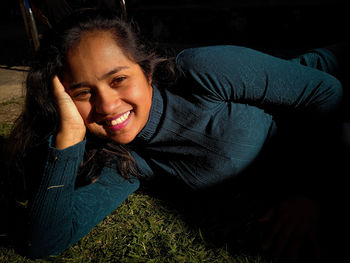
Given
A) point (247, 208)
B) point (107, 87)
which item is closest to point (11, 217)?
point (107, 87)

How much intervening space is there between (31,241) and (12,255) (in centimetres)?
20

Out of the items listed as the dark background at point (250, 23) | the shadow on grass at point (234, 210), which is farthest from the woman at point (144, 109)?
the dark background at point (250, 23)

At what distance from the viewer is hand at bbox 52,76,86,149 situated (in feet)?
4.70

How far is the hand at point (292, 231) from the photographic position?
4.53ft

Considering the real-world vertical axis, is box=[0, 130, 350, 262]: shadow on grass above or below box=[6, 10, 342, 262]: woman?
below

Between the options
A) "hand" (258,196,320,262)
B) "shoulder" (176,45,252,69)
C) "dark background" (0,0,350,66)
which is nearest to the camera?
"hand" (258,196,320,262)

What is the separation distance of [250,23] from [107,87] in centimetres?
406

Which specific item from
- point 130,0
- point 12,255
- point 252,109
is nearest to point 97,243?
point 12,255

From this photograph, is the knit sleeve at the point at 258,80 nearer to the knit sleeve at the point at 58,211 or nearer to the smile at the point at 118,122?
the smile at the point at 118,122

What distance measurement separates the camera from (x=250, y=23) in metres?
4.65

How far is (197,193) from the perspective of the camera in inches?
69.5

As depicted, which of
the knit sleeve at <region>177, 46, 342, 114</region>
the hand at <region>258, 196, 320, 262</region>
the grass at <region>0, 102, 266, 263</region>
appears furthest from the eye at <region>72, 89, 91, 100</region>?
the hand at <region>258, 196, 320, 262</region>

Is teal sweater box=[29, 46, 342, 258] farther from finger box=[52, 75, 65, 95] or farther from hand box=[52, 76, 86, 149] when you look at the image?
finger box=[52, 75, 65, 95]

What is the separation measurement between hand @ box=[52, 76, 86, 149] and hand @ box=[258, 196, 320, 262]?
119 cm
